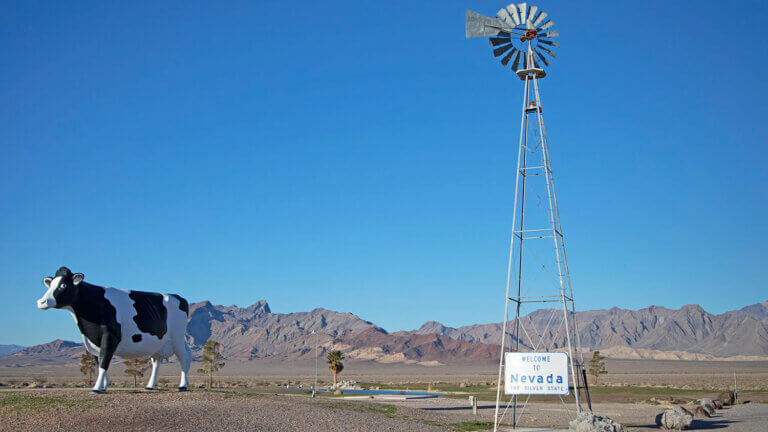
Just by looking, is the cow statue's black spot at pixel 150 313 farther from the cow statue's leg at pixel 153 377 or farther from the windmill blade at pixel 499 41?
the windmill blade at pixel 499 41

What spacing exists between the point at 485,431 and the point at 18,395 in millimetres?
19499

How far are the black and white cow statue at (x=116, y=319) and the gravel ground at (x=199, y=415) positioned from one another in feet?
5.73

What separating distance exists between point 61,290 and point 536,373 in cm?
1952

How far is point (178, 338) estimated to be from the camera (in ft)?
91.8

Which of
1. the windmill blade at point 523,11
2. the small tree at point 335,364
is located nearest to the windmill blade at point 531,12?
the windmill blade at point 523,11

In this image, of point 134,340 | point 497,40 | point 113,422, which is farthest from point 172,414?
point 497,40

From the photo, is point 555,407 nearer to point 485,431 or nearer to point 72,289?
point 485,431

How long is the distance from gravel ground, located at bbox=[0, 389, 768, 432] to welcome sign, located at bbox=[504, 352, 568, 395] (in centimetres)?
390

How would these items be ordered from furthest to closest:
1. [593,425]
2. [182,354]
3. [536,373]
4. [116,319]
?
[182,354], [536,373], [116,319], [593,425]

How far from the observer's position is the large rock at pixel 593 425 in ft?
80.6

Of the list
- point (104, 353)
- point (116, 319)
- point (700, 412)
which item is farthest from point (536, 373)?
point (104, 353)

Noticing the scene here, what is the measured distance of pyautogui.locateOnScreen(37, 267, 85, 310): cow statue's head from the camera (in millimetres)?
24000

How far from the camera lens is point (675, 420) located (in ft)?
96.7

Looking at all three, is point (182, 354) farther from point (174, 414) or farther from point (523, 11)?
point (523, 11)
